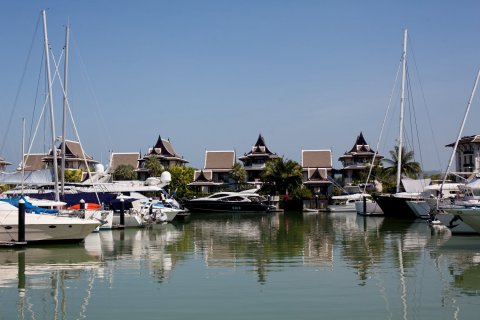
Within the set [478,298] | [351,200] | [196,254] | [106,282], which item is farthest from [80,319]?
[351,200]

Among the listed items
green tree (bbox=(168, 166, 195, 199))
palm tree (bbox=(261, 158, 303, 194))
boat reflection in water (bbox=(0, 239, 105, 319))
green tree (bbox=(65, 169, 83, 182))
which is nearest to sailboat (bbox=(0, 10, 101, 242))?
boat reflection in water (bbox=(0, 239, 105, 319))

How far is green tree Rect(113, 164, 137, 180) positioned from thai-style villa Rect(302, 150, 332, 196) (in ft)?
84.8

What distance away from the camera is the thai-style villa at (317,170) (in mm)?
94250

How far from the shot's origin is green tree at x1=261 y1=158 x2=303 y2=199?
8194 centimetres

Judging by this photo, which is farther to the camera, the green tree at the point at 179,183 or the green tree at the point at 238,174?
the green tree at the point at 238,174

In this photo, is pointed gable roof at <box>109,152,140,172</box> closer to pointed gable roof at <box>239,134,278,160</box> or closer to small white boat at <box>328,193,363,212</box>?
pointed gable roof at <box>239,134,278,160</box>

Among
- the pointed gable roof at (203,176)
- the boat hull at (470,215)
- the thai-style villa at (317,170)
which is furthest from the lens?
the pointed gable roof at (203,176)

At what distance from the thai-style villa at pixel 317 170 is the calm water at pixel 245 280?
6332 centimetres

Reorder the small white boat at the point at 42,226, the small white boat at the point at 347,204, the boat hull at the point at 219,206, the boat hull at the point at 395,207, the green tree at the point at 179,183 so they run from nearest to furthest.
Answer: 1. the small white boat at the point at 42,226
2. the boat hull at the point at 395,207
3. the boat hull at the point at 219,206
4. the small white boat at the point at 347,204
5. the green tree at the point at 179,183


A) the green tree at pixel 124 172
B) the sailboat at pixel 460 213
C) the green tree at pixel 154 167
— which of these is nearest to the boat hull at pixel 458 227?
the sailboat at pixel 460 213

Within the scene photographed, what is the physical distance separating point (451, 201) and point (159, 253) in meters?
19.3

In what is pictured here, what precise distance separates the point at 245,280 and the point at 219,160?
271 feet

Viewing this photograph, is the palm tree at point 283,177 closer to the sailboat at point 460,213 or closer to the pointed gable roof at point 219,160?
the pointed gable roof at point 219,160

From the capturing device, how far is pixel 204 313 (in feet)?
46.0
